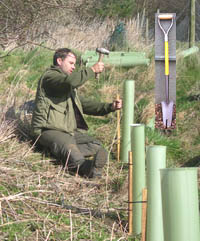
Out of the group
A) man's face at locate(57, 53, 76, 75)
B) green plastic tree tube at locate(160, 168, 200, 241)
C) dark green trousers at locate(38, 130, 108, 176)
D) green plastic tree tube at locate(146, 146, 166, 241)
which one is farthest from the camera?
man's face at locate(57, 53, 76, 75)

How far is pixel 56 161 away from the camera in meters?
5.31

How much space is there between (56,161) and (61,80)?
80 cm

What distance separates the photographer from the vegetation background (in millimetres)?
3689

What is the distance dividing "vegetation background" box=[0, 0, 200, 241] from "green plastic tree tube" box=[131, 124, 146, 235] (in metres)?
A: 0.16

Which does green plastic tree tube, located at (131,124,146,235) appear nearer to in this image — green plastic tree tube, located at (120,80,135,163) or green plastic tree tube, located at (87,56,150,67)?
green plastic tree tube, located at (120,80,135,163)

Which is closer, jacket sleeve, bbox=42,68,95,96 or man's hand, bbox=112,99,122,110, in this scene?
jacket sleeve, bbox=42,68,95,96

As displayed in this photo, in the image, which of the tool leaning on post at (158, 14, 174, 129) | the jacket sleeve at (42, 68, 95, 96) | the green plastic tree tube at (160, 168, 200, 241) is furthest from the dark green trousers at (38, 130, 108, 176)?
the green plastic tree tube at (160, 168, 200, 241)

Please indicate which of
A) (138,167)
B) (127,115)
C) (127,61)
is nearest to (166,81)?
(127,115)

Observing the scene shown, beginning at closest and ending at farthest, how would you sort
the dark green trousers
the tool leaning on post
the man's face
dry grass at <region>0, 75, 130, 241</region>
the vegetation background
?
dry grass at <region>0, 75, 130, 241</region>
the vegetation background
the tool leaning on post
the dark green trousers
the man's face

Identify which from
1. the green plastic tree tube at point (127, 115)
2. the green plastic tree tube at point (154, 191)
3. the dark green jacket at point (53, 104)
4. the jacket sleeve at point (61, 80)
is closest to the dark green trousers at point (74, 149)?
the dark green jacket at point (53, 104)

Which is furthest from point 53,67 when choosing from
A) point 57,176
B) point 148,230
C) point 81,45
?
point 81,45

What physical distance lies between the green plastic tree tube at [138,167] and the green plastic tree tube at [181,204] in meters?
1.68

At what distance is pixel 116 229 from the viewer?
3.76 meters

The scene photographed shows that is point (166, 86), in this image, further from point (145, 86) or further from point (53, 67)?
point (145, 86)
